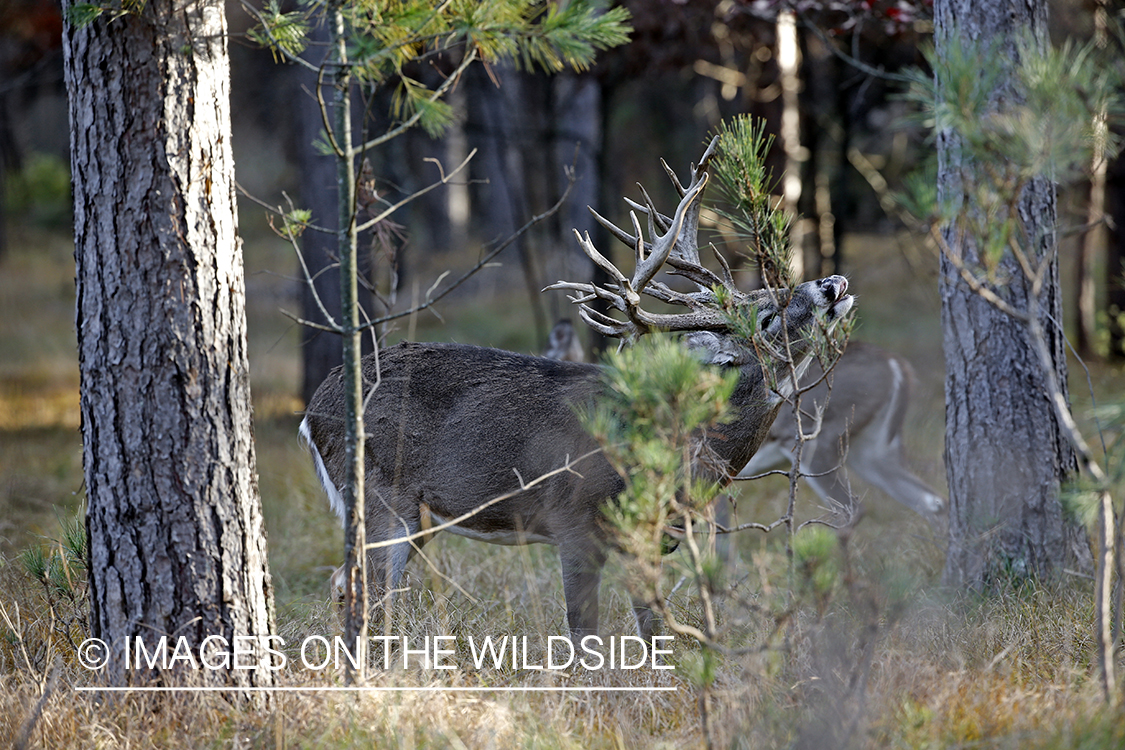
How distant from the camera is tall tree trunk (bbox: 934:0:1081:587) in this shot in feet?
13.9

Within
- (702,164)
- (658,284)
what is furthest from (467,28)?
(658,284)

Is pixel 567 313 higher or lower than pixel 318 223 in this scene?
lower

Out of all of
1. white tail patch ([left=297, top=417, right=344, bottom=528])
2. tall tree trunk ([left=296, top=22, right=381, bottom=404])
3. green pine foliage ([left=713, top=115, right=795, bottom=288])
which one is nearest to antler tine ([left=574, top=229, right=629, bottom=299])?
green pine foliage ([left=713, top=115, right=795, bottom=288])

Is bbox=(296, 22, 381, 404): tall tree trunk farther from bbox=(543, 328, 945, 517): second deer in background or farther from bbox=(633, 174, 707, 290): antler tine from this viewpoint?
bbox=(633, 174, 707, 290): antler tine

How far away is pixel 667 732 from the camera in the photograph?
311 cm

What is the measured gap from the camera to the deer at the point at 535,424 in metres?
3.99

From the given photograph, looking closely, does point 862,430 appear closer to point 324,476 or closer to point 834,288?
point 834,288

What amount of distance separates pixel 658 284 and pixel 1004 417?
166cm

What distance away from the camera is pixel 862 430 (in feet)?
23.1

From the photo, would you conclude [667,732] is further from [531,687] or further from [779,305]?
[779,305]

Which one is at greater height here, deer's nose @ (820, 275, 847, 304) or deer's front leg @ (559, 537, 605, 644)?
deer's nose @ (820, 275, 847, 304)

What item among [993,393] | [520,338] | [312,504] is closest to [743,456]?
[993,393]

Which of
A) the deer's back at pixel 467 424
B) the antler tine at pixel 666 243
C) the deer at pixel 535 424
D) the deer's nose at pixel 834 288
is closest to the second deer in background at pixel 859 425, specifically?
the deer at pixel 535 424

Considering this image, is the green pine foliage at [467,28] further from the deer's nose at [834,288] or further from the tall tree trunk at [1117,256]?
the tall tree trunk at [1117,256]
